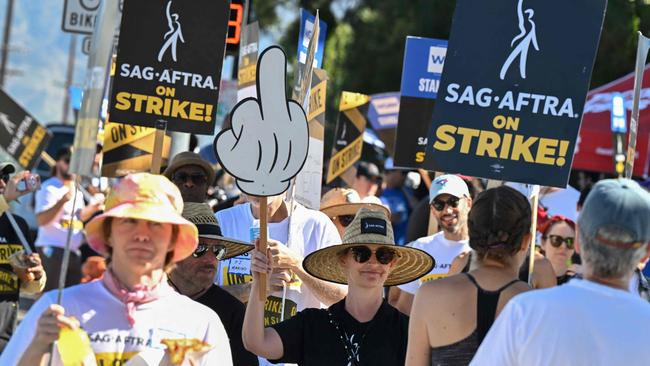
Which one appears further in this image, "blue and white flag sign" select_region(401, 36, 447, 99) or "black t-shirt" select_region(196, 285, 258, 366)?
"blue and white flag sign" select_region(401, 36, 447, 99)

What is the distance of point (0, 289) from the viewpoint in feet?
28.6

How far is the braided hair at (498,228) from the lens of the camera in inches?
199

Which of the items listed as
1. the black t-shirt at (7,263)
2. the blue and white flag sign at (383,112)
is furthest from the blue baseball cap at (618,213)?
the blue and white flag sign at (383,112)

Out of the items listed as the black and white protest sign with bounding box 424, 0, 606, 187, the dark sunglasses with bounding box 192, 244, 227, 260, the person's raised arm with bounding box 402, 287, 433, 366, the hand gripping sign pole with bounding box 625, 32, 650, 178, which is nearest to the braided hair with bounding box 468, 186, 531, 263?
the person's raised arm with bounding box 402, 287, 433, 366

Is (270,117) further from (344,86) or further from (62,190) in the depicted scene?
(344,86)

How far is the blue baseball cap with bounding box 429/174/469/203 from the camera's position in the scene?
29.5ft

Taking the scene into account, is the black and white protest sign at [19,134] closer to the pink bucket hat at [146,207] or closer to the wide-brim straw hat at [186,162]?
the wide-brim straw hat at [186,162]

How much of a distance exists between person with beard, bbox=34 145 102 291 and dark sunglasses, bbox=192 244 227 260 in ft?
23.3

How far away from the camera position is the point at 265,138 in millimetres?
6125

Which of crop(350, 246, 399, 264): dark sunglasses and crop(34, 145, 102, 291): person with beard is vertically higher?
crop(350, 246, 399, 264): dark sunglasses

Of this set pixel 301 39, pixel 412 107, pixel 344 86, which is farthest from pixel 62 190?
pixel 344 86

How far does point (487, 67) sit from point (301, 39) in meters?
1.82

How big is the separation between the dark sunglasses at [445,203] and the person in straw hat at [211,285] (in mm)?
2393

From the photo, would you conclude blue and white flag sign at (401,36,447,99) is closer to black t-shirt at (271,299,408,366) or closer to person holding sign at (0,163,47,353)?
person holding sign at (0,163,47,353)
